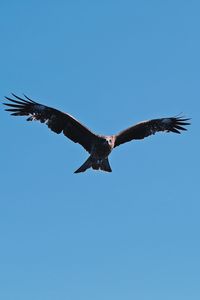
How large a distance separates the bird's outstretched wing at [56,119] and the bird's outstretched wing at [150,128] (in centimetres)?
130

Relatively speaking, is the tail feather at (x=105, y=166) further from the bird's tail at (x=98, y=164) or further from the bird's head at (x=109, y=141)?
the bird's head at (x=109, y=141)

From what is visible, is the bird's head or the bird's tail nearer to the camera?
the bird's tail

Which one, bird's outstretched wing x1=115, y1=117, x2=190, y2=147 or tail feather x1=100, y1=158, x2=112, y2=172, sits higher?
bird's outstretched wing x1=115, y1=117, x2=190, y2=147

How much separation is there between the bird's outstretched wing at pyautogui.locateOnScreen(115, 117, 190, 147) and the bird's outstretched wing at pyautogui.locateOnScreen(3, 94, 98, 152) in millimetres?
1305

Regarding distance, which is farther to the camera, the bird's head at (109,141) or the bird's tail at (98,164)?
the bird's head at (109,141)

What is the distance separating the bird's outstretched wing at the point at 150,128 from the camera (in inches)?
1216

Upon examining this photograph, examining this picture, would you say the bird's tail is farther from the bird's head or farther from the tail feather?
the bird's head

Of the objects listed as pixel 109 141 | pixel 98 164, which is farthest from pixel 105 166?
pixel 109 141

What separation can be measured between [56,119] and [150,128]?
130 inches

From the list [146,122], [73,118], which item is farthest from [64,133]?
[146,122]

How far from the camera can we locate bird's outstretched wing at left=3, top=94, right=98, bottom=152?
29594 mm

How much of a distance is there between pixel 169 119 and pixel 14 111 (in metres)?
5.22

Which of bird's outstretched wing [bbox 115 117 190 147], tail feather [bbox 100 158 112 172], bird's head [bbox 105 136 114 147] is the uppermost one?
bird's outstretched wing [bbox 115 117 190 147]

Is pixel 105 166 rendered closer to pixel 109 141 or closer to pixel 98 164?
pixel 98 164
